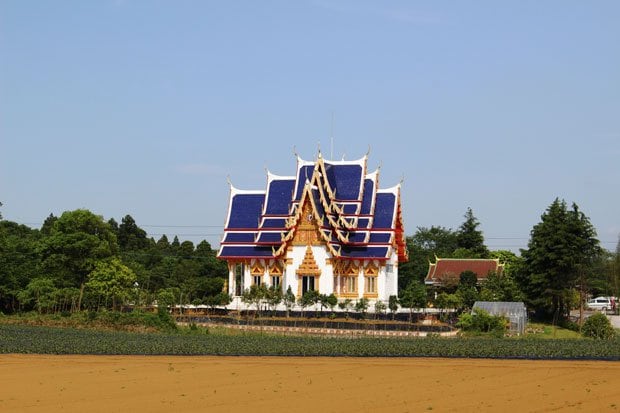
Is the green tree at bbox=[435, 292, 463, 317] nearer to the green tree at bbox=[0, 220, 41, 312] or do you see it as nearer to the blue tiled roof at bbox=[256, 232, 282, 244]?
the blue tiled roof at bbox=[256, 232, 282, 244]

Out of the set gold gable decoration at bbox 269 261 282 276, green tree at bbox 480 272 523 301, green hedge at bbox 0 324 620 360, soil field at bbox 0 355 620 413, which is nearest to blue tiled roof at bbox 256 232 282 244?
gold gable decoration at bbox 269 261 282 276

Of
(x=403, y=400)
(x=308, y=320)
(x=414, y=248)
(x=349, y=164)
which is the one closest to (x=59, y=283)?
(x=308, y=320)

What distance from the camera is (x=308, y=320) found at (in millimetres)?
55625

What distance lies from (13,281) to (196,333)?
1661 cm

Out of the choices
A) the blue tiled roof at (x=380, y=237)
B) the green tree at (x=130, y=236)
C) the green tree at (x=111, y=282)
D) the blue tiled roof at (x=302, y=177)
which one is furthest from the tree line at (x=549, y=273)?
the green tree at (x=130, y=236)

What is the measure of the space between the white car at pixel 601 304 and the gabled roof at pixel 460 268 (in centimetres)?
1484

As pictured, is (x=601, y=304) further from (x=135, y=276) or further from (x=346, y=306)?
(x=135, y=276)

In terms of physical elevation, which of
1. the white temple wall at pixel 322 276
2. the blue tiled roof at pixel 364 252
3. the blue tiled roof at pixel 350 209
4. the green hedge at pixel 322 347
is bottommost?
the green hedge at pixel 322 347

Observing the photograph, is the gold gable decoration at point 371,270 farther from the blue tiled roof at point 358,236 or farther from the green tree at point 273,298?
the green tree at point 273,298

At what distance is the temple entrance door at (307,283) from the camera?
64062 millimetres

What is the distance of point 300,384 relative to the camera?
2705 centimetres

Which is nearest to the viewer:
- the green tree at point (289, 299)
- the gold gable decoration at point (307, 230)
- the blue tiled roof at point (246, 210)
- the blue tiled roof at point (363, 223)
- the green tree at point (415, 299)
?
the green tree at point (415, 299)

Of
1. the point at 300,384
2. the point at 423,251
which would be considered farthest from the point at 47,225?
the point at 300,384

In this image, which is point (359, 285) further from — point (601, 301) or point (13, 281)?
point (601, 301)
